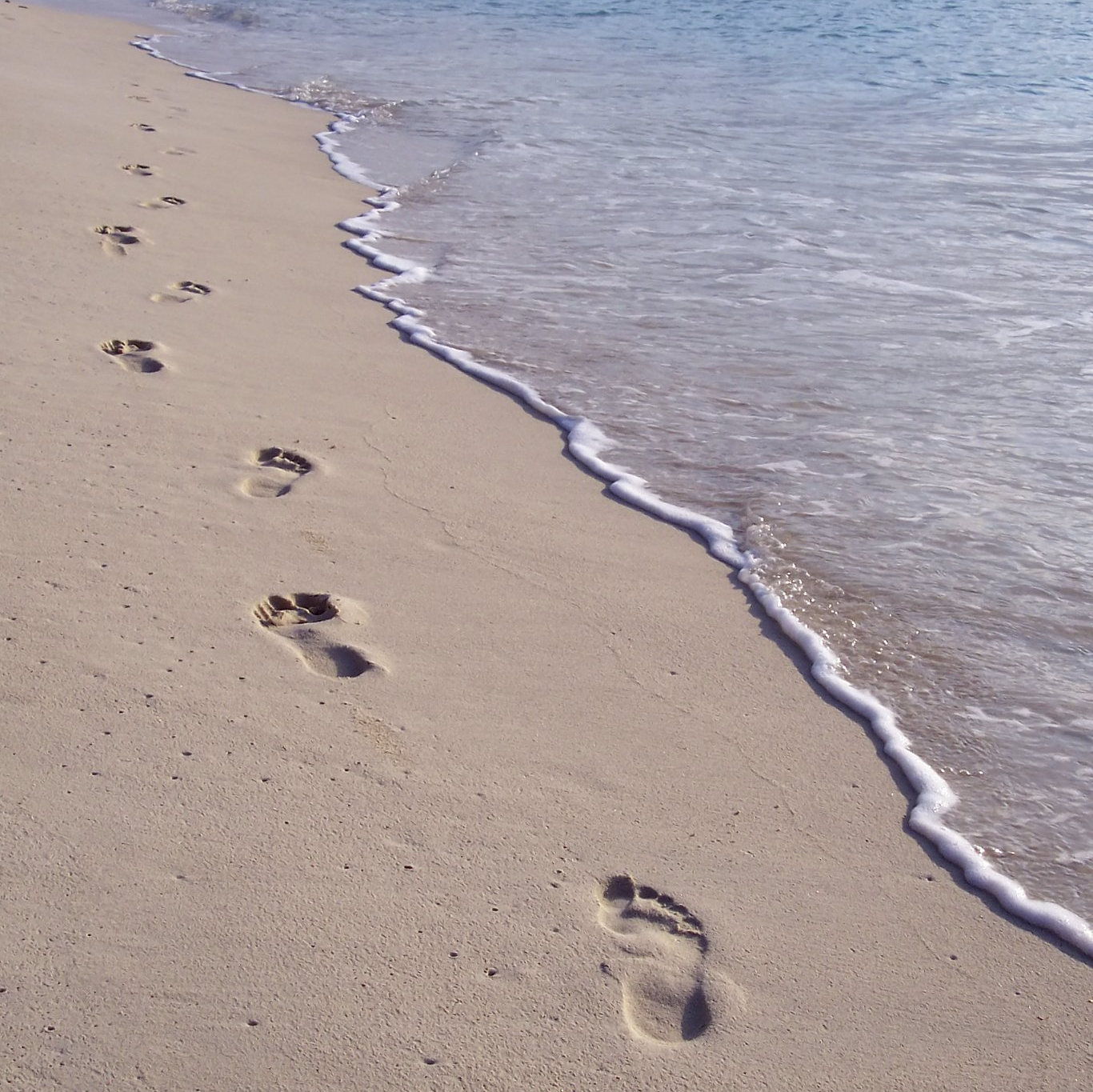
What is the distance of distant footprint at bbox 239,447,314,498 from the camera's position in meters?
3.41

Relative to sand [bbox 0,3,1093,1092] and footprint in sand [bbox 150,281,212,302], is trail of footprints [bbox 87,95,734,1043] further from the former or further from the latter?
footprint in sand [bbox 150,281,212,302]

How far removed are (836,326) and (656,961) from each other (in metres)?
3.87

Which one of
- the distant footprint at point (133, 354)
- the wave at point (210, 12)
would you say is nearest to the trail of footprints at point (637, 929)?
the distant footprint at point (133, 354)

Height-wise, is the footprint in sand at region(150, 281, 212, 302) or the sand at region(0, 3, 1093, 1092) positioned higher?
the footprint in sand at region(150, 281, 212, 302)

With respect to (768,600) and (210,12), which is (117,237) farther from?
(210,12)

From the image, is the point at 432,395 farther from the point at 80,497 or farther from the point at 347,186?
the point at 347,186

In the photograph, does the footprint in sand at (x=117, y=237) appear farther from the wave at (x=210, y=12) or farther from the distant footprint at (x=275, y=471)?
the wave at (x=210, y=12)

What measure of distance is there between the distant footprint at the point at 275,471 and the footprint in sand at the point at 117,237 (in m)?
2.01

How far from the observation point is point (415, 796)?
7.66 ft

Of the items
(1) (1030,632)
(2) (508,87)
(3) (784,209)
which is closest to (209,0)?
(2) (508,87)

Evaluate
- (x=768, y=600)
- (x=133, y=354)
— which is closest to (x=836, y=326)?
(x=768, y=600)

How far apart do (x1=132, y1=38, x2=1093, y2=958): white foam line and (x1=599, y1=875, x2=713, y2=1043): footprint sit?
2.08 ft

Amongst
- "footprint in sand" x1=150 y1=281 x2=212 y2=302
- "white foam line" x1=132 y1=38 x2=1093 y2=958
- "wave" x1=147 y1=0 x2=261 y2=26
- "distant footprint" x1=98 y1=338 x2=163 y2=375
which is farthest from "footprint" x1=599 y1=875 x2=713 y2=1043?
"wave" x1=147 y1=0 x2=261 y2=26

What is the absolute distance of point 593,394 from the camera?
4523 mm
